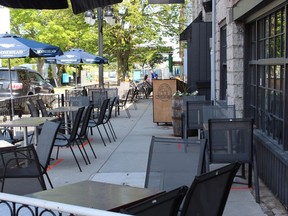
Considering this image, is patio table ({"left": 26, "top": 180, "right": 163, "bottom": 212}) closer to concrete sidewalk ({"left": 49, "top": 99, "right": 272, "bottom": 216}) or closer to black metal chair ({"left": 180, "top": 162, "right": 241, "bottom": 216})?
black metal chair ({"left": 180, "top": 162, "right": 241, "bottom": 216})

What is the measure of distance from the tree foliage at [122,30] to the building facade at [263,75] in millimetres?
17470

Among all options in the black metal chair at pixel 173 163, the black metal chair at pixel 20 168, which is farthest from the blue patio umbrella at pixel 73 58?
the black metal chair at pixel 173 163

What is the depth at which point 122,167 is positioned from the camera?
27.1 ft

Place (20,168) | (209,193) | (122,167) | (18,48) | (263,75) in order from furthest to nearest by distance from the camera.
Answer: (18,48)
(122,167)
(263,75)
(20,168)
(209,193)

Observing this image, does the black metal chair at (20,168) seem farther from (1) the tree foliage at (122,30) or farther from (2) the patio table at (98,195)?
(1) the tree foliage at (122,30)

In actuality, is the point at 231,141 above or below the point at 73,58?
below

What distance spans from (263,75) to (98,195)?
4.56m

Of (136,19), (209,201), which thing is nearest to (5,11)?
(136,19)

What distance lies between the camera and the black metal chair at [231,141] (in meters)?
6.20

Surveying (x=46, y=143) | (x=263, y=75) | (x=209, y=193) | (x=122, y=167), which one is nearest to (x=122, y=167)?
(x=122, y=167)

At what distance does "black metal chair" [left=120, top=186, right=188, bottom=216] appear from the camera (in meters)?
2.33

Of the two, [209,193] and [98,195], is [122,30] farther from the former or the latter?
[209,193]

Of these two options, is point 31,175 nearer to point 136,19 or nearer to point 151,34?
point 136,19

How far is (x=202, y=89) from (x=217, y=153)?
7.23 meters
